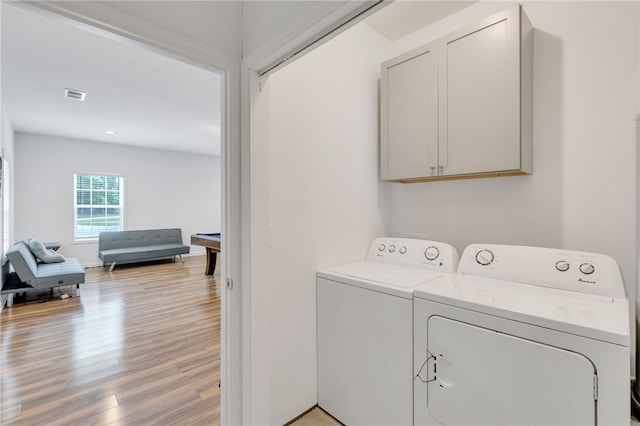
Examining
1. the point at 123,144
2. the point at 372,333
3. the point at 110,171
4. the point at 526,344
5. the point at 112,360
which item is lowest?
the point at 112,360

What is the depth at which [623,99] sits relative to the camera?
144 centimetres

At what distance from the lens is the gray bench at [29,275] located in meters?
3.61

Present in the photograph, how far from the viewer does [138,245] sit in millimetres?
6371

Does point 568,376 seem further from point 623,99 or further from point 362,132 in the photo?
point 362,132

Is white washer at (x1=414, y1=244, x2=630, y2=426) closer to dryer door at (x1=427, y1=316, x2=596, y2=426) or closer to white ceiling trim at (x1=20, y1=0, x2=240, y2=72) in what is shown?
dryer door at (x1=427, y1=316, x2=596, y2=426)

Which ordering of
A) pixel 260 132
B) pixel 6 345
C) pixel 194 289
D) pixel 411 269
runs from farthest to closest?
pixel 194 289 < pixel 6 345 < pixel 411 269 < pixel 260 132

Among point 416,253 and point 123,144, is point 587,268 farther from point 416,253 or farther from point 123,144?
point 123,144

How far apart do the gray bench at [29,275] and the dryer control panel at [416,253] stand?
4269 mm

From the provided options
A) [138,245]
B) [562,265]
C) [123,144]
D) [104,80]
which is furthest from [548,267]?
[123,144]

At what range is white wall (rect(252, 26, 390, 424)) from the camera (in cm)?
160

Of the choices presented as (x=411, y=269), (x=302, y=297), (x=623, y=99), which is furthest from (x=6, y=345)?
(x=623, y=99)

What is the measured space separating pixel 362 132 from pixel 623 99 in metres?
1.36

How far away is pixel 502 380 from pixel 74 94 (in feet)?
15.4

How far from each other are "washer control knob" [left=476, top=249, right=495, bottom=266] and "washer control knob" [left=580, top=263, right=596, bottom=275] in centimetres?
36
